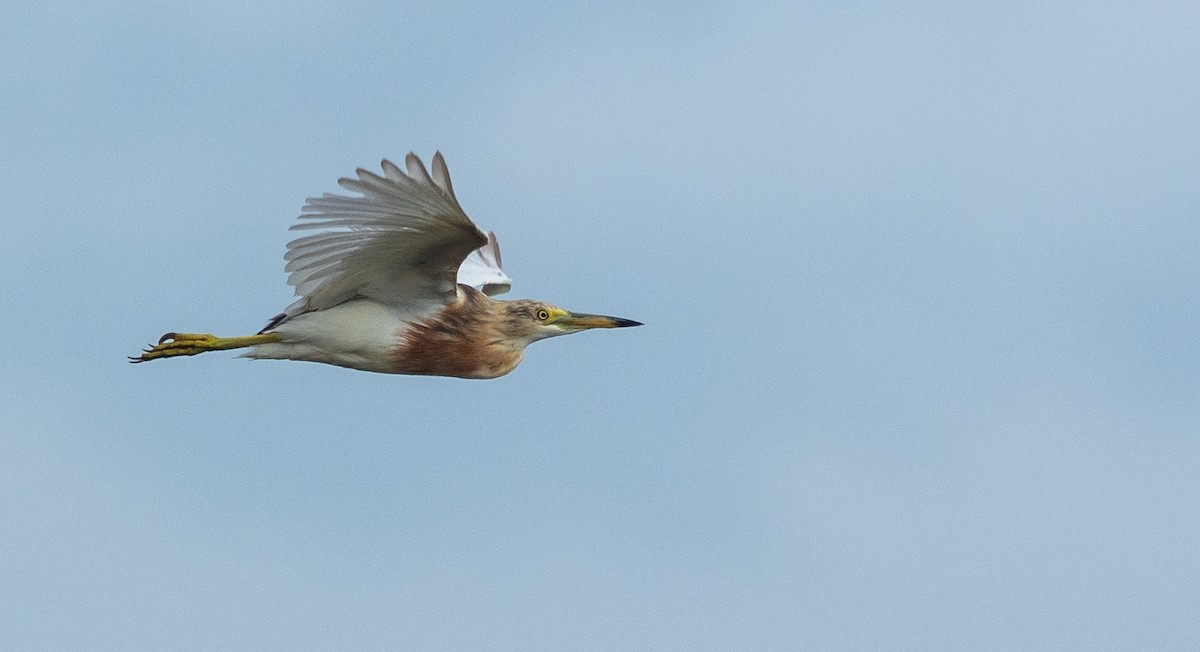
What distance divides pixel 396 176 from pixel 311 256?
1678 mm

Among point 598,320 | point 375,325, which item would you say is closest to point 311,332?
point 375,325

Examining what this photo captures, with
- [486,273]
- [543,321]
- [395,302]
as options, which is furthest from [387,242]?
[486,273]

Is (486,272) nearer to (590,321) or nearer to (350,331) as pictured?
(590,321)

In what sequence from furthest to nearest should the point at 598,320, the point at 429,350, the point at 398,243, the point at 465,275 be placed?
the point at 465,275
the point at 598,320
the point at 429,350
the point at 398,243

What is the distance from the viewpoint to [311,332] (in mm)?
15898

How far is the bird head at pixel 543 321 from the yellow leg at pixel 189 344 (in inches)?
94.2

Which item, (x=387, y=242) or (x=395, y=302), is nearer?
(x=387, y=242)

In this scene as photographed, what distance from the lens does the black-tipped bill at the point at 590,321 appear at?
1716cm

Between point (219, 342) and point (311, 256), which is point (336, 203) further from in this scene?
point (219, 342)

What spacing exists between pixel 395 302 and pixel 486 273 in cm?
290

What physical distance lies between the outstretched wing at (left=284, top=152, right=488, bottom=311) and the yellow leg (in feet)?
2.30

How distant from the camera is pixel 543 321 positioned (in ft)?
55.7

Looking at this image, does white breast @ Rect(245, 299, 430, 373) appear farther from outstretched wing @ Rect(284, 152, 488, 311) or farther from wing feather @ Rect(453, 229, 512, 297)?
wing feather @ Rect(453, 229, 512, 297)

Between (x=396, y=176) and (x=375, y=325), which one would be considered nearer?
(x=396, y=176)
